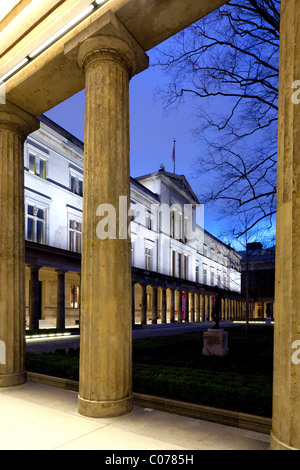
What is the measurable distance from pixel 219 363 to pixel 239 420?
7066 mm

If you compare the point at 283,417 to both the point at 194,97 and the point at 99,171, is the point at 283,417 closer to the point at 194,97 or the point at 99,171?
the point at 99,171

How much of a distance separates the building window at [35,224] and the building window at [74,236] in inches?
131

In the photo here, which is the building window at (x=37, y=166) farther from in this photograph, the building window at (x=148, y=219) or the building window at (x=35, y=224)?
the building window at (x=148, y=219)

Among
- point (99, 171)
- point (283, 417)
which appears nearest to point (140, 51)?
point (99, 171)

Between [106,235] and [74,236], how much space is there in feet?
86.0

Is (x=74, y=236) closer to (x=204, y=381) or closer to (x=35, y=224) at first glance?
(x=35, y=224)

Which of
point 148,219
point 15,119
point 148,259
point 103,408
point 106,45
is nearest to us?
point 103,408

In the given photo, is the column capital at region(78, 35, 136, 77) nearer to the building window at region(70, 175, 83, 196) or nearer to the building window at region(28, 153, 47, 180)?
the building window at region(28, 153, 47, 180)

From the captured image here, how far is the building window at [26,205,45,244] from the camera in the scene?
87.9 ft

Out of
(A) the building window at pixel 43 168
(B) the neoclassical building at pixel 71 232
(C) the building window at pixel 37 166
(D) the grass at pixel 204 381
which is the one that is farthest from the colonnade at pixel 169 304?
(D) the grass at pixel 204 381

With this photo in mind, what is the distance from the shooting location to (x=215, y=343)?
14.7 m

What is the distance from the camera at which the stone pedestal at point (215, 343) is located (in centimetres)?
1459

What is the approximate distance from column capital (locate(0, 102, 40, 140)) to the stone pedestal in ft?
34.8

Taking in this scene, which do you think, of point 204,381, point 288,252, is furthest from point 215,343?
point 288,252
